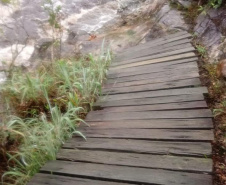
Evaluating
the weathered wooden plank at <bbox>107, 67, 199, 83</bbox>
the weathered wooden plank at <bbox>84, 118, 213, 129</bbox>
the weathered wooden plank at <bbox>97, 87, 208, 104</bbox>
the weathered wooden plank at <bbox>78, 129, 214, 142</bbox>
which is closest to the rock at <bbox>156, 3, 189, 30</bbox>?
the weathered wooden plank at <bbox>107, 67, 199, 83</bbox>

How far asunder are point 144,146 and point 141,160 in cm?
17

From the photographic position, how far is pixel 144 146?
2062mm

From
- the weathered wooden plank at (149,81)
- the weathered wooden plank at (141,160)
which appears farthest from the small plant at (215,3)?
the weathered wooden plank at (141,160)

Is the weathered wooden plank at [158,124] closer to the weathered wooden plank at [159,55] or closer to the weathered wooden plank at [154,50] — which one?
the weathered wooden plank at [159,55]

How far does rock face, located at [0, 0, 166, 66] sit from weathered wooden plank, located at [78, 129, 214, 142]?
293 centimetres

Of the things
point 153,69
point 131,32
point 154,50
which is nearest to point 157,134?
point 153,69

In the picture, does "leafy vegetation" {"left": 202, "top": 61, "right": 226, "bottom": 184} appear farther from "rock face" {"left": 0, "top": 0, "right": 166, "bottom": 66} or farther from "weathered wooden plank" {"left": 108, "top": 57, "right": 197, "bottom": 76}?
"rock face" {"left": 0, "top": 0, "right": 166, "bottom": 66}

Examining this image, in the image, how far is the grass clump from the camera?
2.35 metres

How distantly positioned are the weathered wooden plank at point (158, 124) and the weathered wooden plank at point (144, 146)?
211 mm

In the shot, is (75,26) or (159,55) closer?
(159,55)

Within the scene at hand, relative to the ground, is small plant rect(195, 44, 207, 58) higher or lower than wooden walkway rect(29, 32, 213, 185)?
higher

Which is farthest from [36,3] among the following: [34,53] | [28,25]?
[34,53]

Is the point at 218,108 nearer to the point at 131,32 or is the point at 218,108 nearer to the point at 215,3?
the point at 215,3

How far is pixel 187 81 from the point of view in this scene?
291cm
